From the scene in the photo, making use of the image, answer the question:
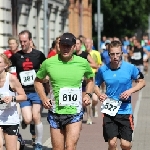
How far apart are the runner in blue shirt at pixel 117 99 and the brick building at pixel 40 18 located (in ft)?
39.7

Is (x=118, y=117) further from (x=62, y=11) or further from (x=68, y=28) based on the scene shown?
(x=68, y=28)

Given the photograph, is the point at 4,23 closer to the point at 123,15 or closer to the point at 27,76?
the point at 27,76

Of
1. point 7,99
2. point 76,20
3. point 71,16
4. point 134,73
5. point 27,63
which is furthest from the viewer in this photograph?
point 76,20

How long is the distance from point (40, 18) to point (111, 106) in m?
22.1

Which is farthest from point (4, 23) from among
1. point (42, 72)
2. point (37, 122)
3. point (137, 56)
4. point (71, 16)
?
point (71, 16)

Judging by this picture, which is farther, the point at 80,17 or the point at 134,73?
the point at 80,17

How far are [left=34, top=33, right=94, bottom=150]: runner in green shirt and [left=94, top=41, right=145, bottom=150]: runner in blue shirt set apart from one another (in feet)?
2.04

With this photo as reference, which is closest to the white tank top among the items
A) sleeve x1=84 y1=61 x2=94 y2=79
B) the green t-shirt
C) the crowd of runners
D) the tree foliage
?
the crowd of runners

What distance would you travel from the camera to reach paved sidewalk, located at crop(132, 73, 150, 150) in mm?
11844

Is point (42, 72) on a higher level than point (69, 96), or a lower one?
higher

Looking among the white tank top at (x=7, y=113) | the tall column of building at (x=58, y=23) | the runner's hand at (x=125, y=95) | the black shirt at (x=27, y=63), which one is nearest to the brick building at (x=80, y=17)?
the tall column of building at (x=58, y=23)

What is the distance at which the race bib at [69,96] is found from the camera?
26.6 feet

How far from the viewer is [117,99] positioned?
8.82 m

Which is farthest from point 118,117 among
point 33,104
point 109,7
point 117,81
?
point 109,7
